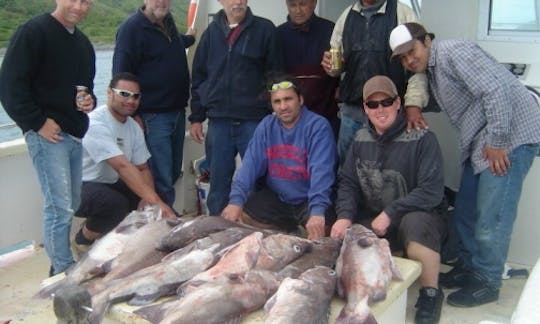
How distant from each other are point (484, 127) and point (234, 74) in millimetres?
1791

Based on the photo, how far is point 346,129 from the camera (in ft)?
13.8

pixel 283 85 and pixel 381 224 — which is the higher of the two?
pixel 283 85

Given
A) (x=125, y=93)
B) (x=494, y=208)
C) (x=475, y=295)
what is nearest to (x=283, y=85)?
(x=125, y=93)

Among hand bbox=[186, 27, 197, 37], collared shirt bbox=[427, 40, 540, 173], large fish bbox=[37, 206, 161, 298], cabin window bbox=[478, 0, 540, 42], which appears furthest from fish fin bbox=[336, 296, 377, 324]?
hand bbox=[186, 27, 197, 37]

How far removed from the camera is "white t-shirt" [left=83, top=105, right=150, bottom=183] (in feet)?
13.6

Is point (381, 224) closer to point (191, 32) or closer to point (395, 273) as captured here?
point (395, 273)

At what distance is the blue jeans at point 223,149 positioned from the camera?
439 cm

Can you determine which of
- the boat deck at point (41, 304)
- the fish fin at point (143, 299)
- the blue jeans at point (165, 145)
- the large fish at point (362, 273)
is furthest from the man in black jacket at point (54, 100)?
the large fish at point (362, 273)

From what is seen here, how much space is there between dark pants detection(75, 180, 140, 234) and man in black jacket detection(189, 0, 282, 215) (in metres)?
0.75

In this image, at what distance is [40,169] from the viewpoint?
3555mm

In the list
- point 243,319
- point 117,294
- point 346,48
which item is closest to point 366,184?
point 346,48

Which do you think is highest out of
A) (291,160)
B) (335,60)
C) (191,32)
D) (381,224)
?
(191,32)

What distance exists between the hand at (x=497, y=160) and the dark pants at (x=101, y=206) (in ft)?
8.26

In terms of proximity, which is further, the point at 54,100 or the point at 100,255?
the point at 54,100
